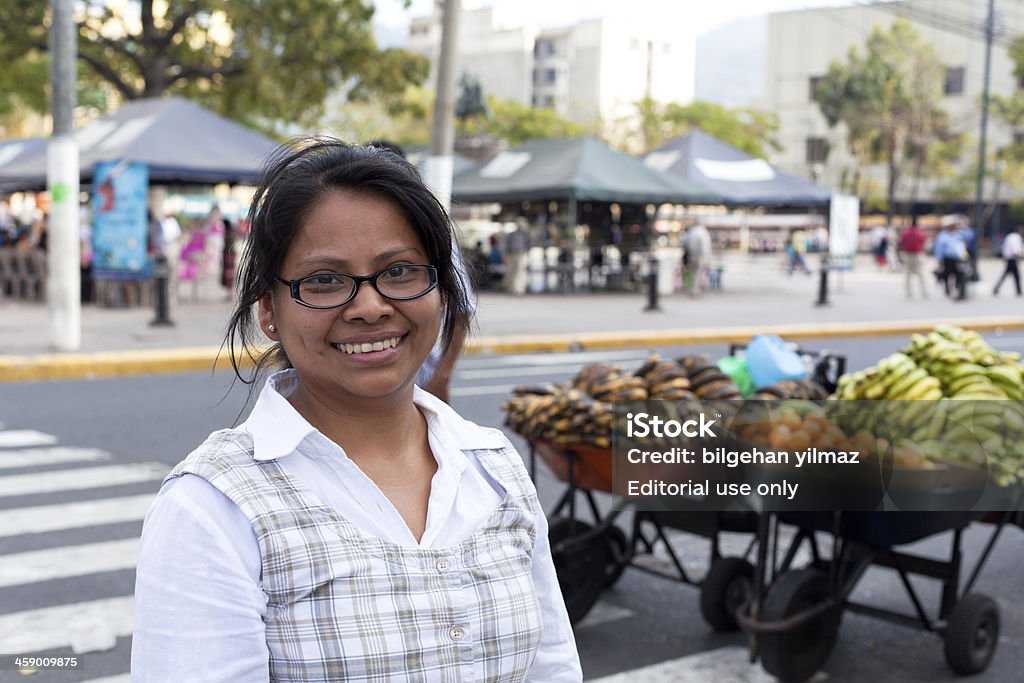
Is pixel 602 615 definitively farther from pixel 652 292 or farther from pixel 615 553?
pixel 652 292

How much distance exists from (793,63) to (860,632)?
2901 inches

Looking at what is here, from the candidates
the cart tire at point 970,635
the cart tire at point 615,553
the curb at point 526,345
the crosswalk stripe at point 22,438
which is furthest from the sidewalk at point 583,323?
the cart tire at point 970,635

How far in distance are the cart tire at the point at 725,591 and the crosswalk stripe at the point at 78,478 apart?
3.97 meters

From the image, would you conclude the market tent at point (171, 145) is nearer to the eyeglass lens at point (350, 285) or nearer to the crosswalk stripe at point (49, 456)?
the crosswalk stripe at point (49, 456)

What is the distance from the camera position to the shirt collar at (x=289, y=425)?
176cm

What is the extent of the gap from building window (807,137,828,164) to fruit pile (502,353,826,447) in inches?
2802

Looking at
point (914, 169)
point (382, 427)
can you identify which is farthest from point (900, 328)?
point (914, 169)

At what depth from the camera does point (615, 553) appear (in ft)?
18.3

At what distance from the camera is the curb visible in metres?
12.0

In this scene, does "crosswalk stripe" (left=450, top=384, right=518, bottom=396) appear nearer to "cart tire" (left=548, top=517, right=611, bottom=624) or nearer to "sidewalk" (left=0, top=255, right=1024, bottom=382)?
"sidewalk" (left=0, top=255, right=1024, bottom=382)

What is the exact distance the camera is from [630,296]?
24.5 meters

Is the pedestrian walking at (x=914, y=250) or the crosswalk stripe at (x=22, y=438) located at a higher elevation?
the pedestrian walking at (x=914, y=250)

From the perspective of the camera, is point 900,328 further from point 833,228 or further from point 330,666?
point 330,666

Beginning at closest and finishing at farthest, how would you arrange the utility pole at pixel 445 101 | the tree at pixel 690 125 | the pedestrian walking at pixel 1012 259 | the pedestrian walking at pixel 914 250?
1. the utility pole at pixel 445 101
2. the pedestrian walking at pixel 914 250
3. the pedestrian walking at pixel 1012 259
4. the tree at pixel 690 125
